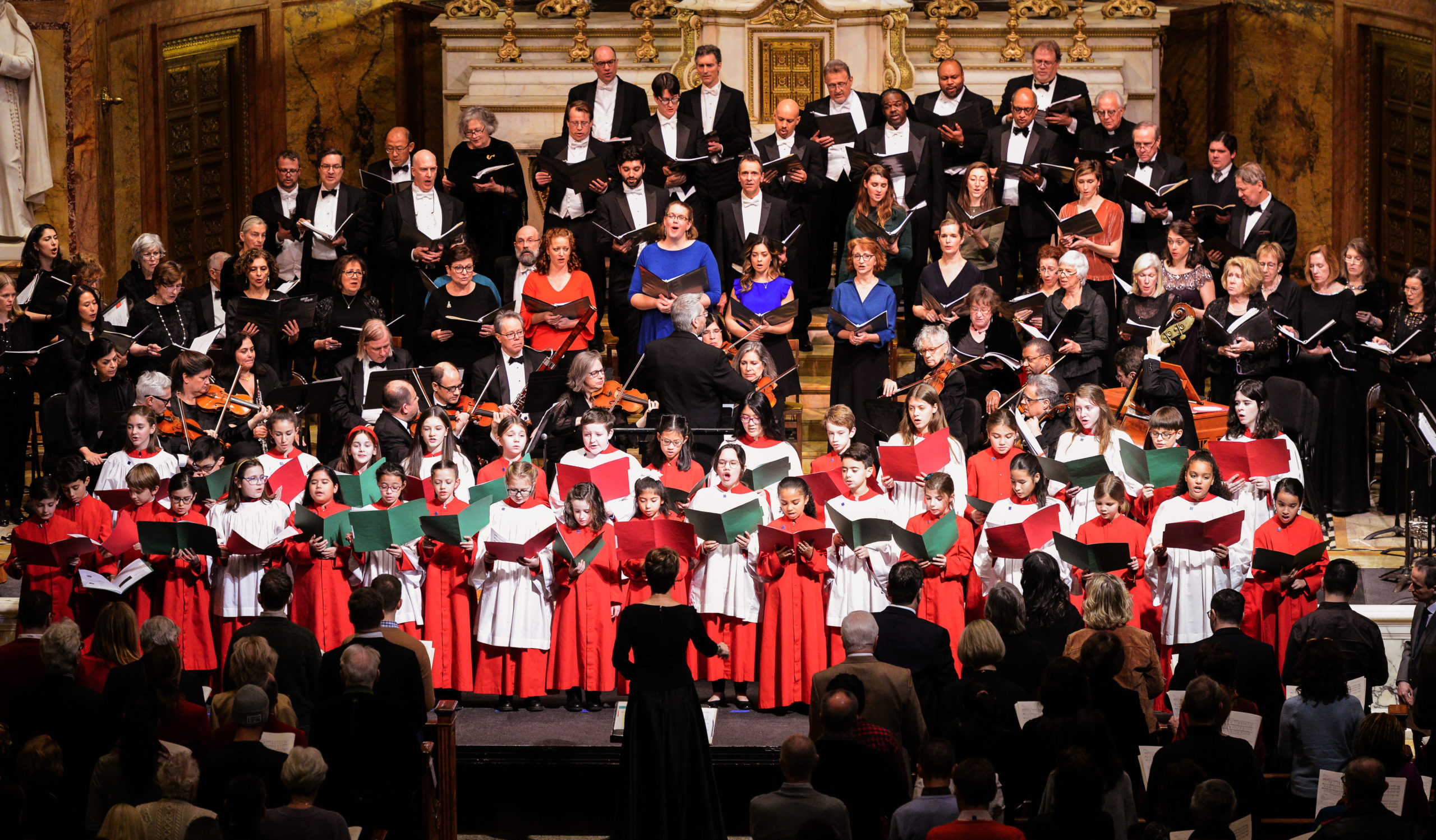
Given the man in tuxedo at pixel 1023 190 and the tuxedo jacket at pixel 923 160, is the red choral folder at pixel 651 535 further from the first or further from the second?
the man in tuxedo at pixel 1023 190

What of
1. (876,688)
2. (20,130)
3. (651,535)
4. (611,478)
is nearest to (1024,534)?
(651,535)

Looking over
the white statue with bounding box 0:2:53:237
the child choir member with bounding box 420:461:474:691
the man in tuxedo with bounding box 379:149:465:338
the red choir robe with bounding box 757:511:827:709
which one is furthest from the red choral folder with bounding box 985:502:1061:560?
the white statue with bounding box 0:2:53:237

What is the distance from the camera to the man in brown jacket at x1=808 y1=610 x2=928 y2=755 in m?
5.88

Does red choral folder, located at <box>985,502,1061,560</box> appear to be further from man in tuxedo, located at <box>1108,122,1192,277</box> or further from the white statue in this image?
the white statue

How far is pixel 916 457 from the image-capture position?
7.85 metres

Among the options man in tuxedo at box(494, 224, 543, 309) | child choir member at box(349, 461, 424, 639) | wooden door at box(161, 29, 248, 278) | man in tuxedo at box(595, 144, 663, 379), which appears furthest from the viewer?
wooden door at box(161, 29, 248, 278)

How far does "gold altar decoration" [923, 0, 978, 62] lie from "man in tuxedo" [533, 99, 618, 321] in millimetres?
3263

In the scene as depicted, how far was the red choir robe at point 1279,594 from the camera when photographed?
24.4 ft

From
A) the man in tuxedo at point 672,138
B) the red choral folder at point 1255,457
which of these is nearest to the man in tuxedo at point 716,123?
the man in tuxedo at point 672,138

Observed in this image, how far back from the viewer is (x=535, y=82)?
1238 cm

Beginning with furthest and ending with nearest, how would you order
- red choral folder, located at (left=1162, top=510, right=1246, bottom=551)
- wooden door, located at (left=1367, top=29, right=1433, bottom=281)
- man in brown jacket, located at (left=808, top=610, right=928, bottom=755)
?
1. wooden door, located at (left=1367, top=29, right=1433, bottom=281)
2. red choral folder, located at (left=1162, top=510, right=1246, bottom=551)
3. man in brown jacket, located at (left=808, top=610, right=928, bottom=755)

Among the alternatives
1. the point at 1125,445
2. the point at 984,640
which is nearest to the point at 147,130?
the point at 1125,445

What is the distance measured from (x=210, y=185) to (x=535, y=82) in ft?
9.08

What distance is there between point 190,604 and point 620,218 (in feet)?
10.4
